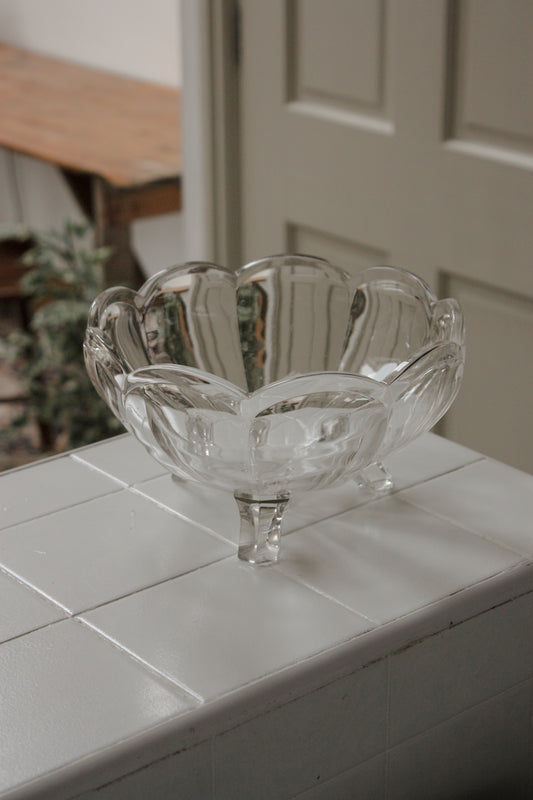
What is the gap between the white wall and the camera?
3.23 meters

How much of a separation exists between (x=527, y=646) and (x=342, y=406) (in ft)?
A: 0.78

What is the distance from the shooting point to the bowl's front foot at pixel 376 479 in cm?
85

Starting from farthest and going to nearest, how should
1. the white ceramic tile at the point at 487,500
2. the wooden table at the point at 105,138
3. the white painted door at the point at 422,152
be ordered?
the wooden table at the point at 105,138
the white painted door at the point at 422,152
the white ceramic tile at the point at 487,500

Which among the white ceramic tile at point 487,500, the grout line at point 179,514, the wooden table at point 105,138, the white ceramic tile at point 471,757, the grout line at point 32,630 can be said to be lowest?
the wooden table at point 105,138

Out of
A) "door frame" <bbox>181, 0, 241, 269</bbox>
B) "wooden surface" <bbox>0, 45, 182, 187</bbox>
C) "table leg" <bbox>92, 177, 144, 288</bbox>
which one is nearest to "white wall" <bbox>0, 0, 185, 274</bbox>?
"wooden surface" <bbox>0, 45, 182, 187</bbox>

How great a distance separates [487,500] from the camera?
33.3 inches

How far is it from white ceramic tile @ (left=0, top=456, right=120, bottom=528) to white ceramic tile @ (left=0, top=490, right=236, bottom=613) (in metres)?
0.01

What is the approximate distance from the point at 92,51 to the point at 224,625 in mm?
3209

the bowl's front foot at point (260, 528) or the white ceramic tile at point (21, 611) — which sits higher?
the bowl's front foot at point (260, 528)

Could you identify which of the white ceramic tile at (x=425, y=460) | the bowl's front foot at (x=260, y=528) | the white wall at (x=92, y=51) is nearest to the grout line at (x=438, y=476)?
the white ceramic tile at (x=425, y=460)

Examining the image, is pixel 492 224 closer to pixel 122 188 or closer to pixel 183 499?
pixel 183 499

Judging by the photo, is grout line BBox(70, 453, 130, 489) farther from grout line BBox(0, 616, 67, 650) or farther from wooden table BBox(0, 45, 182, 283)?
wooden table BBox(0, 45, 182, 283)

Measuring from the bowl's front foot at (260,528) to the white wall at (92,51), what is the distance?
239 centimetres

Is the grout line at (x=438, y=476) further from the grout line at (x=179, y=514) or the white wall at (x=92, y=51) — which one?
the white wall at (x=92, y=51)
